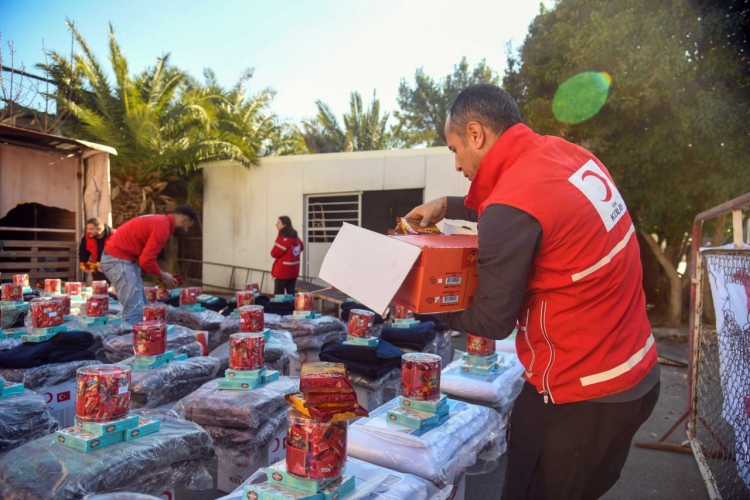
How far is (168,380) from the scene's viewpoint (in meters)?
3.56

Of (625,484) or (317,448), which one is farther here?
(625,484)

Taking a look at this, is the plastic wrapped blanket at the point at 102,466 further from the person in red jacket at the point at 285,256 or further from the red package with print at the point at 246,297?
the person in red jacket at the point at 285,256

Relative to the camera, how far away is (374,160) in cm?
1159

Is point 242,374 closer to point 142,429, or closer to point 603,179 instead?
point 142,429

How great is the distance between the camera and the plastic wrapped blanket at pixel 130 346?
4531 millimetres

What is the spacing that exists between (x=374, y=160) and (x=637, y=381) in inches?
405

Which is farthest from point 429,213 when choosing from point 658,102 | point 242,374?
point 658,102

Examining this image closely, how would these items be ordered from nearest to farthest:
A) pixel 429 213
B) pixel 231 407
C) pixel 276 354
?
pixel 429 213 → pixel 231 407 → pixel 276 354

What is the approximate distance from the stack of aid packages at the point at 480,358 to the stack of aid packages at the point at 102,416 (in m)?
2.30

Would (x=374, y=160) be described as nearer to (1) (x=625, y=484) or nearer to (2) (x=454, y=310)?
(1) (x=625, y=484)

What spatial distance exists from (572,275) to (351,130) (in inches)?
786

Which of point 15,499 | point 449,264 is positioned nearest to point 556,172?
point 449,264

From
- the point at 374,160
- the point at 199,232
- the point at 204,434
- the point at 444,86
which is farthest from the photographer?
the point at 444,86

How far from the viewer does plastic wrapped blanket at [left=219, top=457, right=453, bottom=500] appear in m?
1.89
